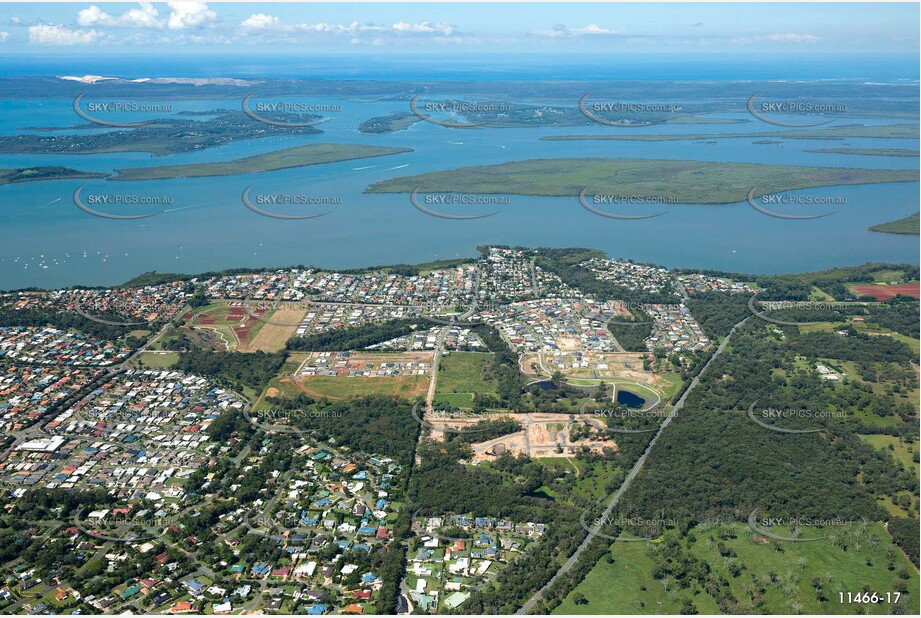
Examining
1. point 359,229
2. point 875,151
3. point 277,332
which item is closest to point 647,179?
point 359,229

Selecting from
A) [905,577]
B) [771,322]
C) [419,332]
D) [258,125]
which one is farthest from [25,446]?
[258,125]

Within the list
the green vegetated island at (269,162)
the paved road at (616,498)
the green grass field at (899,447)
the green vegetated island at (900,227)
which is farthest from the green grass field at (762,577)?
the green vegetated island at (269,162)

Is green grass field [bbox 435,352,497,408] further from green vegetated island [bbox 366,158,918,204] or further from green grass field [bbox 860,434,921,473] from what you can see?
green vegetated island [bbox 366,158,918,204]

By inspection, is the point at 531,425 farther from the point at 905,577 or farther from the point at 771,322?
the point at 771,322

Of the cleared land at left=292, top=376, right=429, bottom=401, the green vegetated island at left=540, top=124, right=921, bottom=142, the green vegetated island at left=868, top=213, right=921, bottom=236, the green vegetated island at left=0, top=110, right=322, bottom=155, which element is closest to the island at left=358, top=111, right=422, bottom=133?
the green vegetated island at left=0, top=110, right=322, bottom=155

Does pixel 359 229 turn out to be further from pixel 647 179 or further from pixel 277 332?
pixel 647 179
